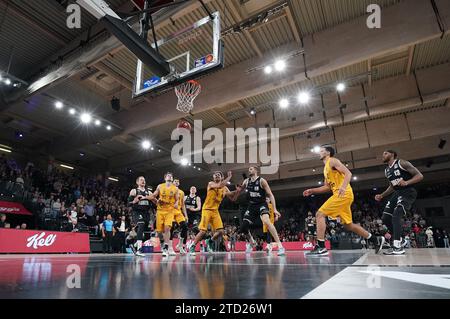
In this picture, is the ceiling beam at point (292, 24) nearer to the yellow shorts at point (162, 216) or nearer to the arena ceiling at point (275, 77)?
the arena ceiling at point (275, 77)

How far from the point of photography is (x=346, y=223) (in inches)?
201

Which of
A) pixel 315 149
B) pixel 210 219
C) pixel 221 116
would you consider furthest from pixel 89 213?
pixel 315 149

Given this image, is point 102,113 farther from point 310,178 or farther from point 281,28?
point 310,178

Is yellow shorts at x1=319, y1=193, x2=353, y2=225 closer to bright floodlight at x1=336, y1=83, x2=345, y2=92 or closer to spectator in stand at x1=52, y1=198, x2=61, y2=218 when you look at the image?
bright floodlight at x1=336, y1=83, x2=345, y2=92

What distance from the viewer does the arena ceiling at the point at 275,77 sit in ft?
28.1

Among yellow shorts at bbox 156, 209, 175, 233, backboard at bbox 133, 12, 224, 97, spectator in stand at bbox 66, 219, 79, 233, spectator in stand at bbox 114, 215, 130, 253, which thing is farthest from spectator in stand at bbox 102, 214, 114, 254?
backboard at bbox 133, 12, 224, 97

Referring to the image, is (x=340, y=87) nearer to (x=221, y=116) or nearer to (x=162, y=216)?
(x=221, y=116)

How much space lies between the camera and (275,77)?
10.4 meters

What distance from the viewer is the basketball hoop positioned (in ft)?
32.0

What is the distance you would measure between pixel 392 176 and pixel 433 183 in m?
26.3

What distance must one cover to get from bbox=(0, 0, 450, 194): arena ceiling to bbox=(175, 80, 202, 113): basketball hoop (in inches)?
65.9

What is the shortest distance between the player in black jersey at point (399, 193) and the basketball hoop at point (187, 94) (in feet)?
20.8

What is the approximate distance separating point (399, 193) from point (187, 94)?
6956mm

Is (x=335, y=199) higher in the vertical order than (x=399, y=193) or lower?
lower
